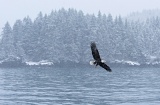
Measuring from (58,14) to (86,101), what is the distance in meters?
114

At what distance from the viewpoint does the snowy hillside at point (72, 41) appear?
136 meters

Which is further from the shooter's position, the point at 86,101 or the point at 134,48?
the point at 134,48

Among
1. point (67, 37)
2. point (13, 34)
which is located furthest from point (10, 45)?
point (67, 37)

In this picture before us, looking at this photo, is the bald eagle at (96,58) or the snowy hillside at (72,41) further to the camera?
the snowy hillside at (72,41)

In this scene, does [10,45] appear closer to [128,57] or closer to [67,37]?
[67,37]

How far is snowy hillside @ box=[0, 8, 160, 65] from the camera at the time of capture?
136 metres

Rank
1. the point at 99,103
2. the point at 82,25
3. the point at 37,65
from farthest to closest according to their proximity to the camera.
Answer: the point at 82,25
the point at 37,65
the point at 99,103

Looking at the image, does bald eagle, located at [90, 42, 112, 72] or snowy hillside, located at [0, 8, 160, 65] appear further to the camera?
snowy hillside, located at [0, 8, 160, 65]

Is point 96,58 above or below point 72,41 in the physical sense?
below

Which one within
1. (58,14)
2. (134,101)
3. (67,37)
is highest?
(58,14)

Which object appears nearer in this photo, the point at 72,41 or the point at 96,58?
the point at 96,58

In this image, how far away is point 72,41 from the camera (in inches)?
5591

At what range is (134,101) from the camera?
135ft

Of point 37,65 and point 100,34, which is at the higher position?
point 100,34
